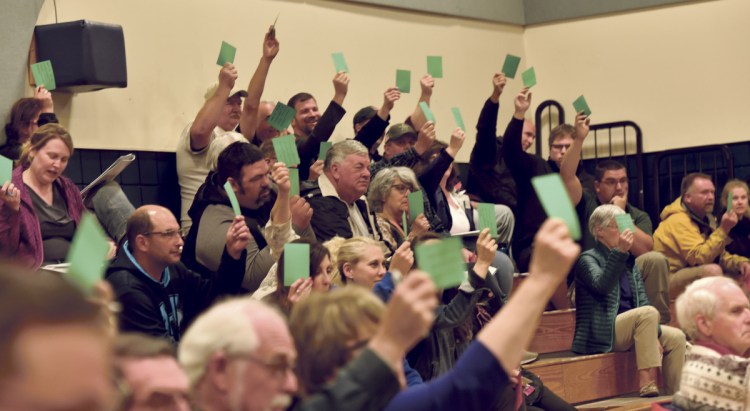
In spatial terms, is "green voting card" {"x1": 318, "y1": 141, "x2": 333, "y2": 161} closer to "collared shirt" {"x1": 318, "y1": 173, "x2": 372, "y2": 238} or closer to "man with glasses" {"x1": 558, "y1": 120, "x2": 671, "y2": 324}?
"collared shirt" {"x1": 318, "y1": 173, "x2": 372, "y2": 238}

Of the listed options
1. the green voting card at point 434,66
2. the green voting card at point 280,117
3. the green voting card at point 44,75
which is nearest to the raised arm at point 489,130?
the green voting card at point 434,66

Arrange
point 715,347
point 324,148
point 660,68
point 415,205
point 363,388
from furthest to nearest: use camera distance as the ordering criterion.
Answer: point 660,68, point 324,148, point 415,205, point 715,347, point 363,388

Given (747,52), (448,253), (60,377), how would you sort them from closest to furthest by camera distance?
(60,377)
(448,253)
(747,52)

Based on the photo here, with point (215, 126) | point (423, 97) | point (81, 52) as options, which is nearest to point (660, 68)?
point (423, 97)

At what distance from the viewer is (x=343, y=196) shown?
522cm

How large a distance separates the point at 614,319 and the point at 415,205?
1.38 metres

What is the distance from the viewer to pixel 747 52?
25.6 feet

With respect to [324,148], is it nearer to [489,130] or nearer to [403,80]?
[403,80]

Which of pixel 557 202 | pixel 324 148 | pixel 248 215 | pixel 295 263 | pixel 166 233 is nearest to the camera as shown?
pixel 557 202

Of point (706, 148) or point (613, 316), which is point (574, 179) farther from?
point (706, 148)

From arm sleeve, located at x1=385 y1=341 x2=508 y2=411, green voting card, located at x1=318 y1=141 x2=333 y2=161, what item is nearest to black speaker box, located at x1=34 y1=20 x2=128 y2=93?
green voting card, located at x1=318 y1=141 x2=333 y2=161

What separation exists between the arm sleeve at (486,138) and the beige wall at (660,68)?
6.04 feet

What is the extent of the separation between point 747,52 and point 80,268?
685 centimetres

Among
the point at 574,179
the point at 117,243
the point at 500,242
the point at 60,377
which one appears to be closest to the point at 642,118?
the point at 574,179
